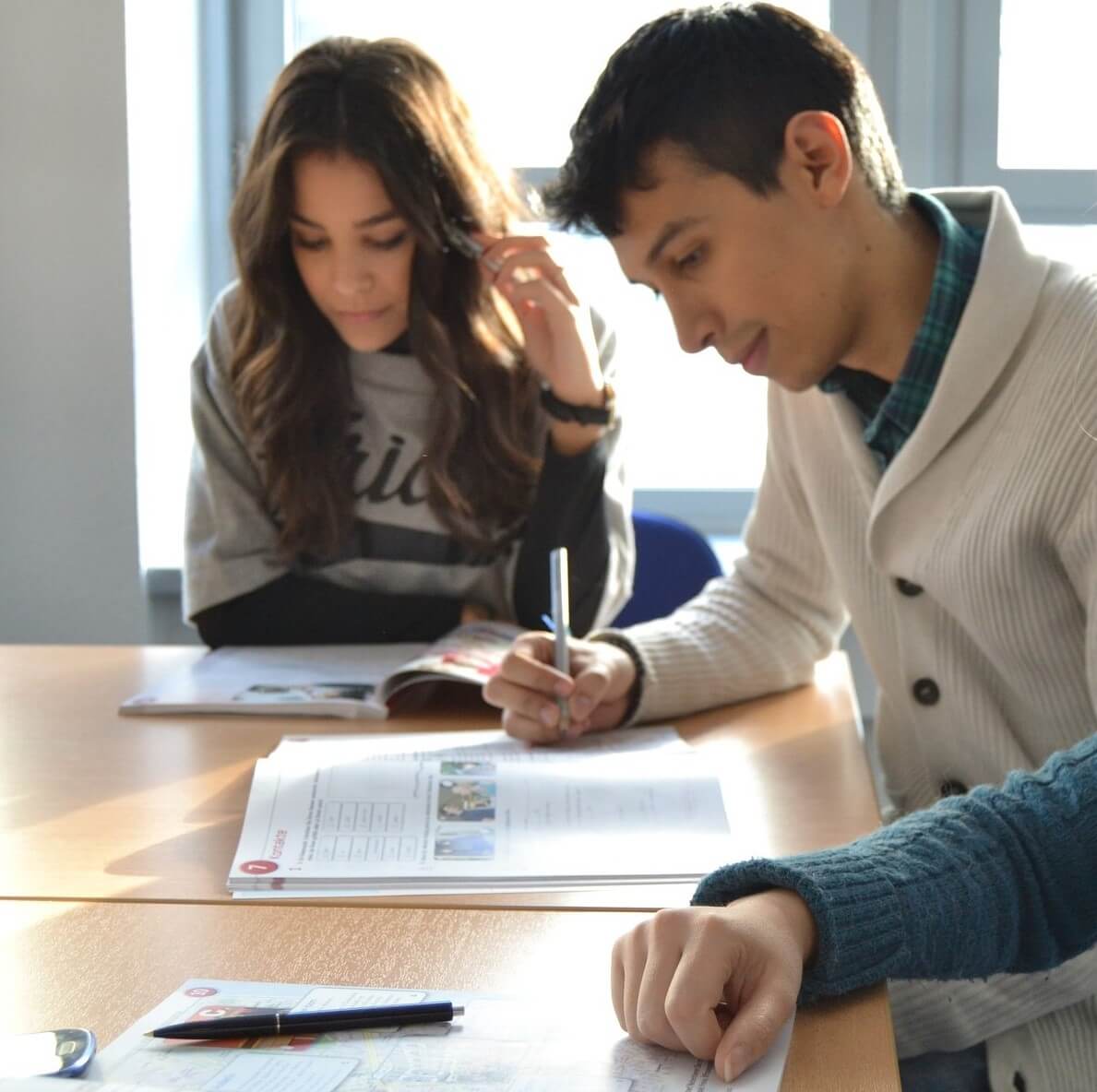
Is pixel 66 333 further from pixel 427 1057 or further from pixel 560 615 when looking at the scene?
pixel 427 1057

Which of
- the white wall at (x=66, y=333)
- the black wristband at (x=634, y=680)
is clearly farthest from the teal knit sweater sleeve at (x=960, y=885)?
the white wall at (x=66, y=333)

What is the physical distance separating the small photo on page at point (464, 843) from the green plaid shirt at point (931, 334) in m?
0.54

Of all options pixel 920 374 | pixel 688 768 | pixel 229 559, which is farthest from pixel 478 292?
pixel 688 768

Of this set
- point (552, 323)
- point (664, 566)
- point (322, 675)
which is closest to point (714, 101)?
point (552, 323)

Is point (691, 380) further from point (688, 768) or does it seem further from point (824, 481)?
point (688, 768)

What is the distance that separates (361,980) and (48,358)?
215 cm

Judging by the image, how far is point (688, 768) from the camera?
1269 millimetres

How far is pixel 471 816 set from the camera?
1.16 metres

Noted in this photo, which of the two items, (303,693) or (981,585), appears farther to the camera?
(303,693)

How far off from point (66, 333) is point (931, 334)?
185 centimetres

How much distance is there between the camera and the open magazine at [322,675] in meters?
1.51

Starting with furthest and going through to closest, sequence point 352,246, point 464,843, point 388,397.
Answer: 1. point 388,397
2. point 352,246
3. point 464,843

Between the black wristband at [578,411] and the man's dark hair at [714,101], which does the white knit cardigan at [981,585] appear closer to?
the man's dark hair at [714,101]

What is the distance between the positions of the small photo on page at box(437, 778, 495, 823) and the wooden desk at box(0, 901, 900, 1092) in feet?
0.56
